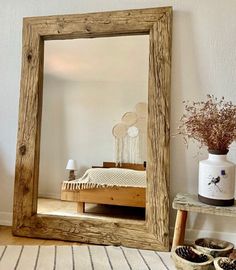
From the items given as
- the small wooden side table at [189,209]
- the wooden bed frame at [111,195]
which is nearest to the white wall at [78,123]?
the wooden bed frame at [111,195]

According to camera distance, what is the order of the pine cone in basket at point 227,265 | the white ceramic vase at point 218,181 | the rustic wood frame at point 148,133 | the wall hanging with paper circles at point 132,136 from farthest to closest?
the wall hanging with paper circles at point 132,136, the rustic wood frame at point 148,133, the white ceramic vase at point 218,181, the pine cone in basket at point 227,265

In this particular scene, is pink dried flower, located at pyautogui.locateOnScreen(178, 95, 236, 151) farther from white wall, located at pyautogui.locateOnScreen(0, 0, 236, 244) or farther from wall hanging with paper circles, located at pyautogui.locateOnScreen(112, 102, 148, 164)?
wall hanging with paper circles, located at pyautogui.locateOnScreen(112, 102, 148, 164)

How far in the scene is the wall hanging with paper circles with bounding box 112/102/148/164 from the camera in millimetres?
1985

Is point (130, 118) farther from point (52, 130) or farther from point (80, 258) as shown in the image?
point (80, 258)

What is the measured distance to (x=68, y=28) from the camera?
207 cm

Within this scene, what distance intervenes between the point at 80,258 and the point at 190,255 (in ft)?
2.13

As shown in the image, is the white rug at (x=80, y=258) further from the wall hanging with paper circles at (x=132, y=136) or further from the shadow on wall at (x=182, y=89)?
the wall hanging with paper circles at (x=132, y=136)

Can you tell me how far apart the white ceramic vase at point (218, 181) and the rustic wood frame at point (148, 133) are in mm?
309

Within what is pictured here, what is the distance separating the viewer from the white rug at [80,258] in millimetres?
1545

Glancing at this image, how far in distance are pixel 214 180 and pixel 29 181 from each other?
1.33 meters

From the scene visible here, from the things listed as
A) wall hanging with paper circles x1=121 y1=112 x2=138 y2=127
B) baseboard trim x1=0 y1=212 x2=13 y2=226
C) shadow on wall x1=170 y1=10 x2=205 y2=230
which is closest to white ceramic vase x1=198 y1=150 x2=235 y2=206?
shadow on wall x1=170 y1=10 x2=205 y2=230

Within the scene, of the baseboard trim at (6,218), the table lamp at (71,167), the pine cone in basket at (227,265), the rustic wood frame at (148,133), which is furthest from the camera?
the baseboard trim at (6,218)

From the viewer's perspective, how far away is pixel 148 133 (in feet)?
6.34

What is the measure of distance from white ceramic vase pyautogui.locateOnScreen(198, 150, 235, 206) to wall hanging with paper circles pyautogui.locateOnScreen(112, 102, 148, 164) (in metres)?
0.48
